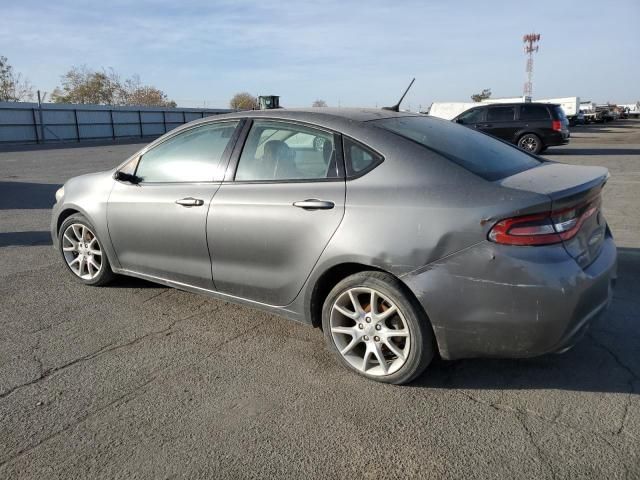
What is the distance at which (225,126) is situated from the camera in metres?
3.89

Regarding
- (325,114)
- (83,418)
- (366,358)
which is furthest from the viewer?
(325,114)

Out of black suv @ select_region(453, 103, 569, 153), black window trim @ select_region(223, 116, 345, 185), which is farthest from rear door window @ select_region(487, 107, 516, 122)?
black window trim @ select_region(223, 116, 345, 185)

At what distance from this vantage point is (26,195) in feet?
34.3

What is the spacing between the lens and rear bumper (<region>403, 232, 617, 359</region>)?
2.61m

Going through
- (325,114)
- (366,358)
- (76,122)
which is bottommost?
(366,358)

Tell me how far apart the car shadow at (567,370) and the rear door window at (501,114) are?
49.0ft

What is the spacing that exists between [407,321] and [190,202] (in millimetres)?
1817

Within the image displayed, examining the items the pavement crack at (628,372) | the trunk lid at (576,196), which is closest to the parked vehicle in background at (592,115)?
the pavement crack at (628,372)

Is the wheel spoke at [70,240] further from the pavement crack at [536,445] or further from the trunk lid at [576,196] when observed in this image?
the pavement crack at [536,445]

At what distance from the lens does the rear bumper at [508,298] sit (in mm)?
2609

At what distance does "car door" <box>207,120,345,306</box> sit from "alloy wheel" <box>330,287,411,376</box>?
0.33 meters

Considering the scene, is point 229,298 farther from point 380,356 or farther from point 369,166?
point 369,166

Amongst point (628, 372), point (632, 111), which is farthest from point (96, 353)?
point (632, 111)

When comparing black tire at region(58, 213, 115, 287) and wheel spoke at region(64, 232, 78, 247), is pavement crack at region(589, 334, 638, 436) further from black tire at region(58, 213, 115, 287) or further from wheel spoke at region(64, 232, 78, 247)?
wheel spoke at region(64, 232, 78, 247)
